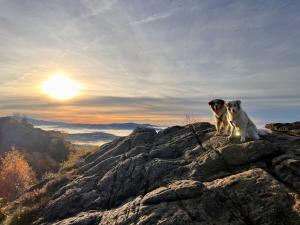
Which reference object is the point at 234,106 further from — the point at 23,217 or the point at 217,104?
the point at 23,217

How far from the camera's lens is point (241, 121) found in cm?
1612

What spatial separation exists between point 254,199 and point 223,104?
9003 mm

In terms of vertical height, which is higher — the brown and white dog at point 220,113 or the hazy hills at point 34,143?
the brown and white dog at point 220,113

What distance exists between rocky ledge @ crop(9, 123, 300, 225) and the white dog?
2.96 feet

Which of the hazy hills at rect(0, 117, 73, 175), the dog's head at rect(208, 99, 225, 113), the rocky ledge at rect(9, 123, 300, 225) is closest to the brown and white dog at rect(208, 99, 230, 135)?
the dog's head at rect(208, 99, 225, 113)

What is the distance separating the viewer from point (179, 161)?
16.0m

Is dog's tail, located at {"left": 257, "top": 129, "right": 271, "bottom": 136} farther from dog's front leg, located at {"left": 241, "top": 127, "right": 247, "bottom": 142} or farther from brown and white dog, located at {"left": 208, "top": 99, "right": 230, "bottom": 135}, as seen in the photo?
brown and white dog, located at {"left": 208, "top": 99, "right": 230, "bottom": 135}

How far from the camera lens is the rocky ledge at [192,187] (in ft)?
35.1

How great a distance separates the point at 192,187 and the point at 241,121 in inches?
226

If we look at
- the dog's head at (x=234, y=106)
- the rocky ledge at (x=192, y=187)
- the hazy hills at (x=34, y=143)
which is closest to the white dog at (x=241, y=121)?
the dog's head at (x=234, y=106)

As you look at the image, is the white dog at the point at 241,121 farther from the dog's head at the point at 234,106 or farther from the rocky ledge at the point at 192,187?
the rocky ledge at the point at 192,187

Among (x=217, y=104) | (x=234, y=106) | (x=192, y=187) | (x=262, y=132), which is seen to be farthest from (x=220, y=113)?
(x=192, y=187)

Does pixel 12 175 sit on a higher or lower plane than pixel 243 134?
lower

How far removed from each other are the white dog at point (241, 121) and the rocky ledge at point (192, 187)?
2.96 ft
